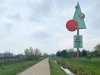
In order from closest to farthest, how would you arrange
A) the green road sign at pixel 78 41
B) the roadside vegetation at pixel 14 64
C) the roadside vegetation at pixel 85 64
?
1. the green road sign at pixel 78 41
2. the roadside vegetation at pixel 85 64
3. the roadside vegetation at pixel 14 64

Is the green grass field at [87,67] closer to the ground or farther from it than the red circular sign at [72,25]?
closer to the ground

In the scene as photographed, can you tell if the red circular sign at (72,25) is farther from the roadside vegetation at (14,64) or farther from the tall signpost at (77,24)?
the roadside vegetation at (14,64)

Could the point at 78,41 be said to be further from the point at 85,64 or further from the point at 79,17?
the point at 85,64

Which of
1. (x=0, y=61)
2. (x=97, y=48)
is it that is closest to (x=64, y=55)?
(x=97, y=48)

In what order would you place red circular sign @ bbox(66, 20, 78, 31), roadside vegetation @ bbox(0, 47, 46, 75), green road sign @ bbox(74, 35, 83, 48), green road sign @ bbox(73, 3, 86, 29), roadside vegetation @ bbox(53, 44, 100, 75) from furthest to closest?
roadside vegetation @ bbox(0, 47, 46, 75), roadside vegetation @ bbox(53, 44, 100, 75), green road sign @ bbox(74, 35, 83, 48), green road sign @ bbox(73, 3, 86, 29), red circular sign @ bbox(66, 20, 78, 31)

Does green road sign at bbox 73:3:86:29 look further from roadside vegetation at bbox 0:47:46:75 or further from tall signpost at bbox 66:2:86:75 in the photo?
roadside vegetation at bbox 0:47:46:75

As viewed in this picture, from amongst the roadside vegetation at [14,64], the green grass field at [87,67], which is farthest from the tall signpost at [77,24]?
the roadside vegetation at [14,64]

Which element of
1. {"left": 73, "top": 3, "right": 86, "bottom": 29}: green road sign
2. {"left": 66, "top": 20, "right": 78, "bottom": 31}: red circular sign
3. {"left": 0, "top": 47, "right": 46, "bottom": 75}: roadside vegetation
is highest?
{"left": 73, "top": 3, "right": 86, "bottom": 29}: green road sign

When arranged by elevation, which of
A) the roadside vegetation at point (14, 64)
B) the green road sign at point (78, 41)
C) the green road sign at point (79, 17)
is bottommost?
the roadside vegetation at point (14, 64)

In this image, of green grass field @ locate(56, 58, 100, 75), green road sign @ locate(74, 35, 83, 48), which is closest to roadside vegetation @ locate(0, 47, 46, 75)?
green grass field @ locate(56, 58, 100, 75)

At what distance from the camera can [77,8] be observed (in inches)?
435

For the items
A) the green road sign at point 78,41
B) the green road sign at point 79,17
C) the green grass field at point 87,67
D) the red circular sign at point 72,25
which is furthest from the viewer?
the green grass field at point 87,67

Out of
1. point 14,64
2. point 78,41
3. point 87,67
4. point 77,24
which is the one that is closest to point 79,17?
point 77,24

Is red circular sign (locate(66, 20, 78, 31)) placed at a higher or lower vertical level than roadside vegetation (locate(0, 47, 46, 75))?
higher
